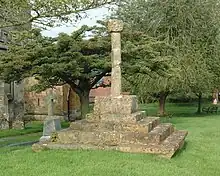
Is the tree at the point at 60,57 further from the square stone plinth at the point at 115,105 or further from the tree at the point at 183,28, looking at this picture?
the tree at the point at 183,28

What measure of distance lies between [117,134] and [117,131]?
261 millimetres

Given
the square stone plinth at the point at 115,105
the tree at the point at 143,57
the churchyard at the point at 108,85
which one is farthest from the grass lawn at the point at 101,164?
the tree at the point at 143,57

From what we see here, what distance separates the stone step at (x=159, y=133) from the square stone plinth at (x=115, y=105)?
0.83 meters

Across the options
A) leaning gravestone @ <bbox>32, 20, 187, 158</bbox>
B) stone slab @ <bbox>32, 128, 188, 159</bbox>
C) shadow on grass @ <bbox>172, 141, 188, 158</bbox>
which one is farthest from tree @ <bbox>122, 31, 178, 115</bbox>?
A: stone slab @ <bbox>32, 128, 188, 159</bbox>

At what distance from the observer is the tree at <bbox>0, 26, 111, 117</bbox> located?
16966 mm

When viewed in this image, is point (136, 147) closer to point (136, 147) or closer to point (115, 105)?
point (136, 147)

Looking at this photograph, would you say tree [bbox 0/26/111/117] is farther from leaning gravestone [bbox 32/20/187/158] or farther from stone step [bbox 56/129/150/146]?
stone step [bbox 56/129/150/146]

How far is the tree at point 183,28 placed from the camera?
27047 mm

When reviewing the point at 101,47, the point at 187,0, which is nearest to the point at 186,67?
the point at 187,0

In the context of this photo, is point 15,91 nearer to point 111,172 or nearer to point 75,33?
point 75,33

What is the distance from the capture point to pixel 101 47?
17.9 m

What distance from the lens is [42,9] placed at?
42.1 ft

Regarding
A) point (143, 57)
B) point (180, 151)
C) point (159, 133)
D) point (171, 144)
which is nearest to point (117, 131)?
point (159, 133)

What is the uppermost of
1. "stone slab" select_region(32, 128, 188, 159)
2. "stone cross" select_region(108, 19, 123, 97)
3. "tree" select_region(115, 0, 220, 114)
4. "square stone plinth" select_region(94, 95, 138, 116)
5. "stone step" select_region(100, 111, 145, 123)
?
"tree" select_region(115, 0, 220, 114)
